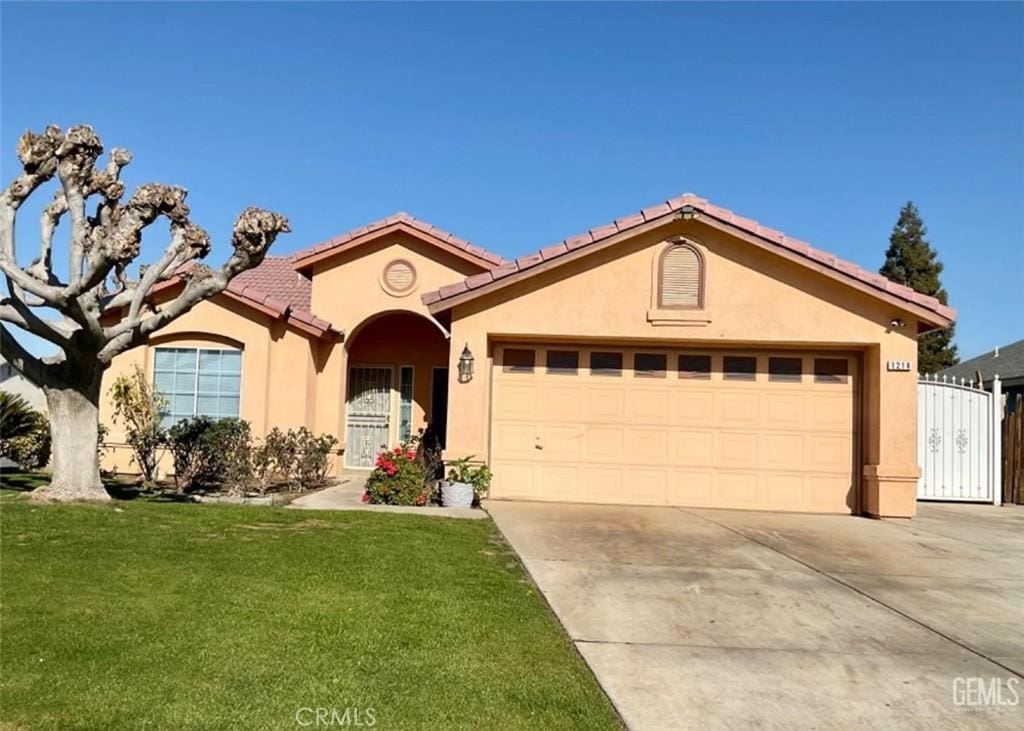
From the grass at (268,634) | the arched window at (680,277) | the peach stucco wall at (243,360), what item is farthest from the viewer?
the peach stucco wall at (243,360)

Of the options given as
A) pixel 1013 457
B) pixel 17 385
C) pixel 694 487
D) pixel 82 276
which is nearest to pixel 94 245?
pixel 82 276

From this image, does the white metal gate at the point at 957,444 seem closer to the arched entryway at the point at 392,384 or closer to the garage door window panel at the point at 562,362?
the garage door window panel at the point at 562,362

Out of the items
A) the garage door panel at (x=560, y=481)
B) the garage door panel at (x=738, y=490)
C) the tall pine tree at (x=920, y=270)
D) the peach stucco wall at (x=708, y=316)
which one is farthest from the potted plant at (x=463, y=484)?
the tall pine tree at (x=920, y=270)

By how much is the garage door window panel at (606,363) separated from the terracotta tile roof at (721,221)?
1.68 meters

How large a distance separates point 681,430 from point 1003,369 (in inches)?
693

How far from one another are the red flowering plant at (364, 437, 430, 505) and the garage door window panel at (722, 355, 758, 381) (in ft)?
15.7

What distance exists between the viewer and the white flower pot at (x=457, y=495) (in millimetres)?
10906

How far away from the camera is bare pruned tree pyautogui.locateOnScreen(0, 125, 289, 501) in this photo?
27.5ft

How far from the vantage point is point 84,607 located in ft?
16.4

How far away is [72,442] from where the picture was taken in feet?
30.0

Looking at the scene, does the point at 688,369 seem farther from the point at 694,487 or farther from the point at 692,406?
the point at 694,487

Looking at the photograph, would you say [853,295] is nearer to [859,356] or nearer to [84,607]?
[859,356]

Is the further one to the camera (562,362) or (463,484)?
(562,362)

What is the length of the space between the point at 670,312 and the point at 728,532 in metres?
3.53
